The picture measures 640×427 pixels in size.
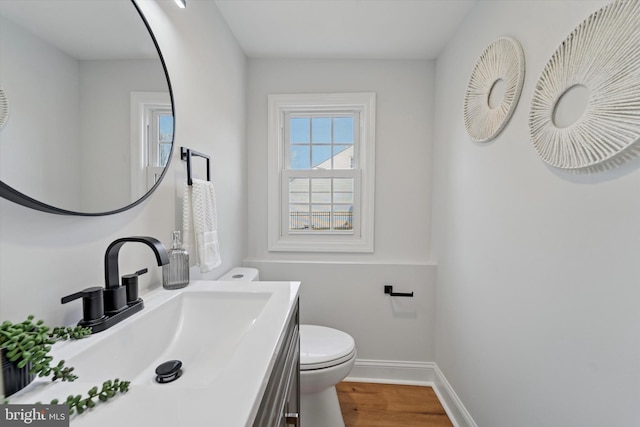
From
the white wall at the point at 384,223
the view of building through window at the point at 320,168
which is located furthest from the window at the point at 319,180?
the white wall at the point at 384,223

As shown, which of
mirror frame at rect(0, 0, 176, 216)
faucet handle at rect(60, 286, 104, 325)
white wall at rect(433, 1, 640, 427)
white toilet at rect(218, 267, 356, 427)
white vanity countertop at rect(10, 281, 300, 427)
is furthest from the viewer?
white toilet at rect(218, 267, 356, 427)

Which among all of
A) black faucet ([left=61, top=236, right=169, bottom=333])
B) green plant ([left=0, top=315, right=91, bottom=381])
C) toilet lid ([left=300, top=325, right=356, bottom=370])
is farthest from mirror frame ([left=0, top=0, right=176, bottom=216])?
toilet lid ([left=300, top=325, right=356, bottom=370])

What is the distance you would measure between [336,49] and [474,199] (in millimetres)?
1332

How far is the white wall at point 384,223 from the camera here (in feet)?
6.33

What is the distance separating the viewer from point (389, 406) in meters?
1.71

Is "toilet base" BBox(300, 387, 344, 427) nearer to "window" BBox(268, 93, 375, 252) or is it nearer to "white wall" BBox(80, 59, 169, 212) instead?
"window" BBox(268, 93, 375, 252)

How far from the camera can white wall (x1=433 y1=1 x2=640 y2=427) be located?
738 mm

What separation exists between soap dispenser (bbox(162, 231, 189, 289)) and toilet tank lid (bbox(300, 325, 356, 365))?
2.33ft

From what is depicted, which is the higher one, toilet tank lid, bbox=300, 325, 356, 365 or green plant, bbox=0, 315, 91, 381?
green plant, bbox=0, 315, 91, 381

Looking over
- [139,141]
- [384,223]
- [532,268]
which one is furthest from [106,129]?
[384,223]

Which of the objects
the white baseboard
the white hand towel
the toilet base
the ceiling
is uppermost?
the ceiling

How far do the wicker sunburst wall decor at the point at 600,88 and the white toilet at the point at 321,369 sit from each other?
125 centimetres

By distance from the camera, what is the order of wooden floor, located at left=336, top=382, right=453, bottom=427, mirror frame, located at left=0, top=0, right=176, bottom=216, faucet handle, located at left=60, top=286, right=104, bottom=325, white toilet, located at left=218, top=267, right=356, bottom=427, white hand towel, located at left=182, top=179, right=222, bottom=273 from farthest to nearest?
wooden floor, located at left=336, top=382, right=453, bottom=427, white toilet, located at left=218, top=267, right=356, bottom=427, white hand towel, located at left=182, top=179, right=222, bottom=273, faucet handle, located at left=60, top=286, right=104, bottom=325, mirror frame, located at left=0, top=0, right=176, bottom=216

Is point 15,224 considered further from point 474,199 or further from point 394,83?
point 394,83
